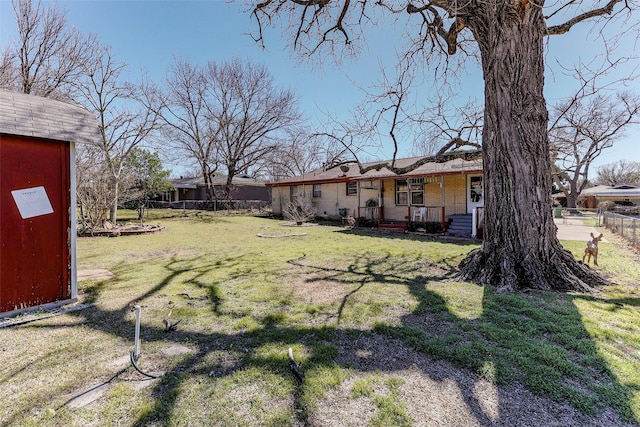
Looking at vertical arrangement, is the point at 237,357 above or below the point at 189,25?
below

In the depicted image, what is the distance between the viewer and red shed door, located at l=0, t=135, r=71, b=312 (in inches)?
143

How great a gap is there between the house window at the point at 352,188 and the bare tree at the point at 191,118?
45.9ft

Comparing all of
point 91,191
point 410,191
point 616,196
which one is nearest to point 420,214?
point 410,191

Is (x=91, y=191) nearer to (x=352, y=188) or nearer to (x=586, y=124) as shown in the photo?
(x=352, y=188)

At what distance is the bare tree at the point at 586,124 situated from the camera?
21.9 ft

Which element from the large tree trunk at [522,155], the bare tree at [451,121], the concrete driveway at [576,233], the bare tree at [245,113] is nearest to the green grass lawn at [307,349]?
the large tree trunk at [522,155]

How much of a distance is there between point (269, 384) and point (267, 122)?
26.6 m

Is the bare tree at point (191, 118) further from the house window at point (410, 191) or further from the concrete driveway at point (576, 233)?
the concrete driveway at point (576, 233)

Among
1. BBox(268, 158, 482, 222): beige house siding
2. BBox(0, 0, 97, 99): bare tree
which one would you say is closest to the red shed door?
BBox(268, 158, 482, 222): beige house siding

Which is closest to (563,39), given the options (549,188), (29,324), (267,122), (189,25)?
(549,188)

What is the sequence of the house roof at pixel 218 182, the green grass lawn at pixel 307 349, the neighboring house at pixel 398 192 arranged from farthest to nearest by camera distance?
the house roof at pixel 218 182 → the neighboring house at pixel 398 192 → the green grass lawn at pixel 307 349

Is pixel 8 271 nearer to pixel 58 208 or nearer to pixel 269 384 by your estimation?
pixel 58 208

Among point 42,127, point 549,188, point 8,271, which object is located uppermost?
point 42,127

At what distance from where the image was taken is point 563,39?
6.48m
